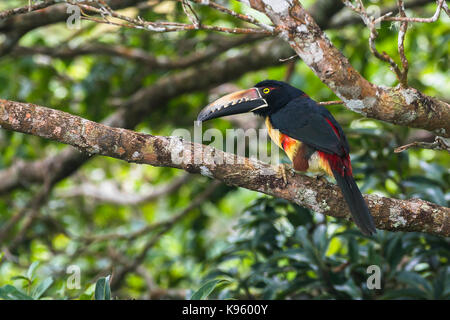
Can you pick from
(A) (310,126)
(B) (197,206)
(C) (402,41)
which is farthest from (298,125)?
(B) (197,206)

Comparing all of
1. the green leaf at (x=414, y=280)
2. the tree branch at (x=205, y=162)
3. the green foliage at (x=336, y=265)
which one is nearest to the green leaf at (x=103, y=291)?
the tree branch at (x=205, y=162)

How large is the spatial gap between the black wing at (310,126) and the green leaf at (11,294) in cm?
159

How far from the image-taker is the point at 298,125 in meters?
2.87

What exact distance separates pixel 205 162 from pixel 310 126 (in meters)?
0.79

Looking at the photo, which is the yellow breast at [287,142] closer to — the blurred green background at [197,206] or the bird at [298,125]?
the bird at [298,125]

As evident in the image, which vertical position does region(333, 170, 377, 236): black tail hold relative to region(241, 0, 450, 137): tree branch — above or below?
below

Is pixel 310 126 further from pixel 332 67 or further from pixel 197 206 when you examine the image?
pixel 197 206

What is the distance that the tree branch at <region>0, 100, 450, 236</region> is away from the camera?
2.18m

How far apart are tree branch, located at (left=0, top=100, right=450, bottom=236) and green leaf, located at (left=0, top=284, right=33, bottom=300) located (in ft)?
2.60

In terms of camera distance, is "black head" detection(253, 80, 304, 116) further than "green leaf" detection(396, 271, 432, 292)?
Yes

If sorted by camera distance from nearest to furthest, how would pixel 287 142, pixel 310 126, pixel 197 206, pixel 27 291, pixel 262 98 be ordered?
pixel 27 291
pixel 310 126
pixel 287 142
pixel 262 98
pixel 197 206

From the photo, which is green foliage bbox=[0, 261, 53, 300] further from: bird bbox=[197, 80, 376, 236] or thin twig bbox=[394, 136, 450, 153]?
thin twig bbox=[394, 136, 450, 153]

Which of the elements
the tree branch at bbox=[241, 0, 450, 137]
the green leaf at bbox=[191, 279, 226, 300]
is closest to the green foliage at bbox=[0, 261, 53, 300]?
the green leaf at bbox=[191, 279, 226, 300]

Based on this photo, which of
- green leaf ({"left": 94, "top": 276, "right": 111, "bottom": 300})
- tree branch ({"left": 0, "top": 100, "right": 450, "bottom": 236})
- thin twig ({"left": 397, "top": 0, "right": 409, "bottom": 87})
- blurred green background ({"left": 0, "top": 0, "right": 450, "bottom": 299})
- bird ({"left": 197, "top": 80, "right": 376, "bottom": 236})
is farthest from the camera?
blurred green background ({"left": 0, "top": 0, "right": 450, "bottom": 299})
